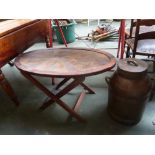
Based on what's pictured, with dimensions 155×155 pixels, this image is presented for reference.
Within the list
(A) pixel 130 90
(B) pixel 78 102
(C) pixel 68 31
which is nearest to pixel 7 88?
(B) pixel 78 102

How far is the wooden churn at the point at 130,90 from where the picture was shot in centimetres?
159

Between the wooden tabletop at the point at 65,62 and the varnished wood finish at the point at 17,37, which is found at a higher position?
the varnished wood finish at the point at 17,37

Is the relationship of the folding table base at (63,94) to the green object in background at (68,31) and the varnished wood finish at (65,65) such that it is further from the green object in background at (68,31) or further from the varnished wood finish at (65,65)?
the green object in background at (68,31)

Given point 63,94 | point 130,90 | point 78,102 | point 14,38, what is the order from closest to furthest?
point 130,90 → point 63,94 → point 14,38 → point 78,102

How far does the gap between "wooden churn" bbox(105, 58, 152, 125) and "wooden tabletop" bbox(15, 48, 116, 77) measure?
14 cm

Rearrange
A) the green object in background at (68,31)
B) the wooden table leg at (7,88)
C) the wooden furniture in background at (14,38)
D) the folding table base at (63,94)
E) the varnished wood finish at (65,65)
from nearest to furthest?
the varnished wood finish at (65,65), the folding table base at (63,94), the wooden furniture in background at (14,38), the wooden table leg at (7,88), the green object in background at (68,31)

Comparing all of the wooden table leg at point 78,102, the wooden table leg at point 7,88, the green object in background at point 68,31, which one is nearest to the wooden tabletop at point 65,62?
the wooden table leg at point 7,88

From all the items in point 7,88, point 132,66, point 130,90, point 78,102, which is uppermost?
point 132,66

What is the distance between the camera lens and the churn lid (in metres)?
1.57

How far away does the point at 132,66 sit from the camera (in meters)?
1.64

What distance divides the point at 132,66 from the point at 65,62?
1.98 feet

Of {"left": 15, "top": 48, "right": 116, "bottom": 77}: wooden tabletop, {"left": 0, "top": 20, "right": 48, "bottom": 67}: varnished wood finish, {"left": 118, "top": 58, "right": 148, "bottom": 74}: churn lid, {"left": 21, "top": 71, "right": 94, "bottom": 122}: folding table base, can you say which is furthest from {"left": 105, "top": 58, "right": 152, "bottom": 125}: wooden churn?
{"left": 0, "top": 20, "right": 48, "bottom": 67}: varnished wood finish

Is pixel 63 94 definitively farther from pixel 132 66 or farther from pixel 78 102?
pixel 132 66

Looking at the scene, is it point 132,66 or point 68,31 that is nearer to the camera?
point 132,66
